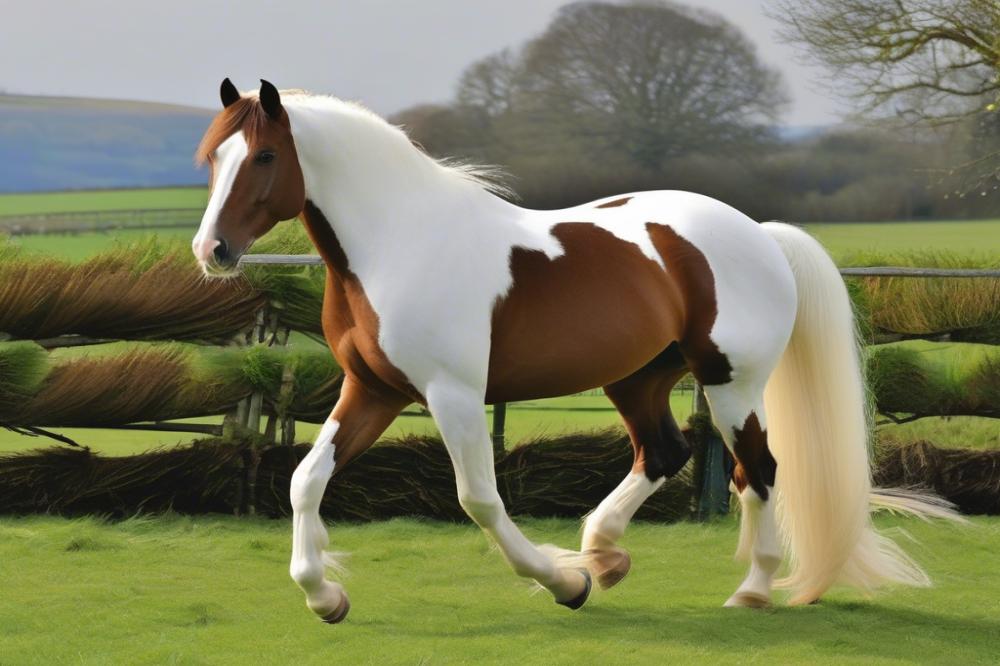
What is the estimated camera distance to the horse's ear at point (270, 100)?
312 centimetres

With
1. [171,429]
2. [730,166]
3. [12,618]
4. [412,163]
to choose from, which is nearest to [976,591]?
[412,163]

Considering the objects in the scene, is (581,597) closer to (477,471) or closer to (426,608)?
(426,608)

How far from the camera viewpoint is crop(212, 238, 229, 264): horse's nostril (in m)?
3.03

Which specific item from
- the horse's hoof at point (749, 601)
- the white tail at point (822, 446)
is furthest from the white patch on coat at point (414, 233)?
the horse's hoof at point (749, 601)

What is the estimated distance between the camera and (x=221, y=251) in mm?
3041

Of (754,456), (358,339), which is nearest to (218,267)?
(358,339)

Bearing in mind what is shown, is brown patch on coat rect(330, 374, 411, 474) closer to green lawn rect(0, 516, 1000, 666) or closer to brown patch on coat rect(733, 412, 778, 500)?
green lawn rect(0, 516, 1000, 666)

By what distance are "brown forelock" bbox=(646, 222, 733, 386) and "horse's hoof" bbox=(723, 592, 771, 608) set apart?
2.30 ft

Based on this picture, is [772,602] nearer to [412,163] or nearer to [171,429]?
[412,163]

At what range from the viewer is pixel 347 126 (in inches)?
132

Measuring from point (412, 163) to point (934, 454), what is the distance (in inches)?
138

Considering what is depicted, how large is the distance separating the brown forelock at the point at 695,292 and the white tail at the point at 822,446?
429mm

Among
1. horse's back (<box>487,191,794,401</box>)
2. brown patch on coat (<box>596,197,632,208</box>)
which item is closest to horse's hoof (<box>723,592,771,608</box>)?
horse's back (<box>487,191,794,401</box>)

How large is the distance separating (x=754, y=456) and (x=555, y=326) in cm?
89
